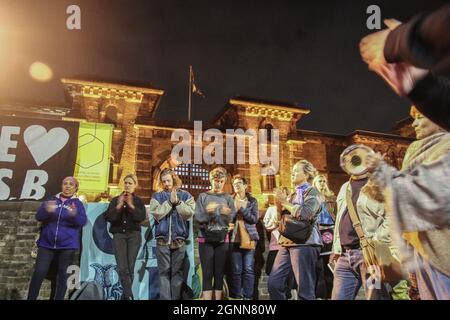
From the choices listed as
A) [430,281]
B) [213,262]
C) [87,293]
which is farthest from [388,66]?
[213,262]

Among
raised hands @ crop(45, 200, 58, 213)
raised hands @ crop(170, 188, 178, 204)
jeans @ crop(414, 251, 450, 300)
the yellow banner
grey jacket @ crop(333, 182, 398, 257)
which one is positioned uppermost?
the yellow banner

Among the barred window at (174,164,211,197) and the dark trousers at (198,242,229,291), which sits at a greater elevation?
the barred window at (174,164,211,197)

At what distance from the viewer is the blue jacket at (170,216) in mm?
5555

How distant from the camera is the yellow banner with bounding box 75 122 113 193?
30.8ft

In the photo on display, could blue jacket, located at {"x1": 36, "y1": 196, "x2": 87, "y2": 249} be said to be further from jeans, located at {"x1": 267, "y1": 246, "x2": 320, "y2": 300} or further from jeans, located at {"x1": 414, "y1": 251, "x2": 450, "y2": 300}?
jeans, located at {"x1": 414, "y1": 251, "x2": 450, "y2": 300}

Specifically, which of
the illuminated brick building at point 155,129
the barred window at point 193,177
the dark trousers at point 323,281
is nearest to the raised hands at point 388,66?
the dark trousers at point 323,281

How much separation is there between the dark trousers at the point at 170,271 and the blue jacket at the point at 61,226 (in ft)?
4.65

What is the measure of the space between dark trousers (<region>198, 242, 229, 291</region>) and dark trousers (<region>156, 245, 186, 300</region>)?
47 cm

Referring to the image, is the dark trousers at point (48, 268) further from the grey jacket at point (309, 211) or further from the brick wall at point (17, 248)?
the grey jacket at point (309, 211)

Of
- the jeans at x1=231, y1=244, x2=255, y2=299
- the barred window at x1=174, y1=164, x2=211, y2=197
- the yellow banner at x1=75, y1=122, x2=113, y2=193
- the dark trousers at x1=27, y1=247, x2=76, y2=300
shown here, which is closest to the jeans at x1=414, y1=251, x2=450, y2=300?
the jeans at x1=231, y1=244, x2=255, y2=299

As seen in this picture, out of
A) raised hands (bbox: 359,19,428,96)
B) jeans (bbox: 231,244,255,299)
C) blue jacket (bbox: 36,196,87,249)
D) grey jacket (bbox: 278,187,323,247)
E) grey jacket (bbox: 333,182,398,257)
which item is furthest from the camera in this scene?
blue jacket (bbox: 36,196,87,249)

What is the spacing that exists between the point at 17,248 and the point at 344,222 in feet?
18.5

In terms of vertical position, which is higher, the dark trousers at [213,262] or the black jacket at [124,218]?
the black jacket at [124,218]
